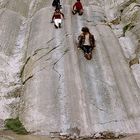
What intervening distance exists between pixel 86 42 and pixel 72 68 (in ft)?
5.44

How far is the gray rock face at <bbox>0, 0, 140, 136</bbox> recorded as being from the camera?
45.0 feet

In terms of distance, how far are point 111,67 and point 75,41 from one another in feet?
8.02

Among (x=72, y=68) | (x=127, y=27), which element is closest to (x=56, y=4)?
(x=127, y=27)

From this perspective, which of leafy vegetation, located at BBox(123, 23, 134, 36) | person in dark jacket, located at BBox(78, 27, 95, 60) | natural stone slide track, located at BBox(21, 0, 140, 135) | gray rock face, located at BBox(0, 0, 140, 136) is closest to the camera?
natural stone slide track, located at BBox(21, 0, 140, 135)

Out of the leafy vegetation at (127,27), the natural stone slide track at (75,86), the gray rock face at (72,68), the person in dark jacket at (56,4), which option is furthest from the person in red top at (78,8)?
the leafy vegetation at (127,27)

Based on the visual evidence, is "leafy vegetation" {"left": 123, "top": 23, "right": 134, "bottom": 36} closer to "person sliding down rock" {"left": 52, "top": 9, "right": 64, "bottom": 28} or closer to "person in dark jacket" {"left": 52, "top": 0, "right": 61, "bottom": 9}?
"person sliding down rock" {"left": 52, "top": 9, "right": 64, "bottom": 28}

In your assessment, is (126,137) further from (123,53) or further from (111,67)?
(123,53)

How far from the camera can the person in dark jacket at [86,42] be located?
17.1m

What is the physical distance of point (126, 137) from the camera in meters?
12.9

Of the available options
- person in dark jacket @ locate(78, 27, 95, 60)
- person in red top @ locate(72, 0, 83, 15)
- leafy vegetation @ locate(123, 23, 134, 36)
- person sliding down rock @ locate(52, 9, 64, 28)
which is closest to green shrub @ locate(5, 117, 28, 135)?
person in dark jacket @ locate(78, 27, 95, 60)

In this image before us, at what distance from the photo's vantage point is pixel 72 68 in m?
16.0

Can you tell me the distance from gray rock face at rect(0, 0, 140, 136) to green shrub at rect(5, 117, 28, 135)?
0.21 m

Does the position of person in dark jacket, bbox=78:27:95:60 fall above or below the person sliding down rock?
below

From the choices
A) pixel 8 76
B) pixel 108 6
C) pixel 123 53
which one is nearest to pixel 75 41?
pixel 123 53
